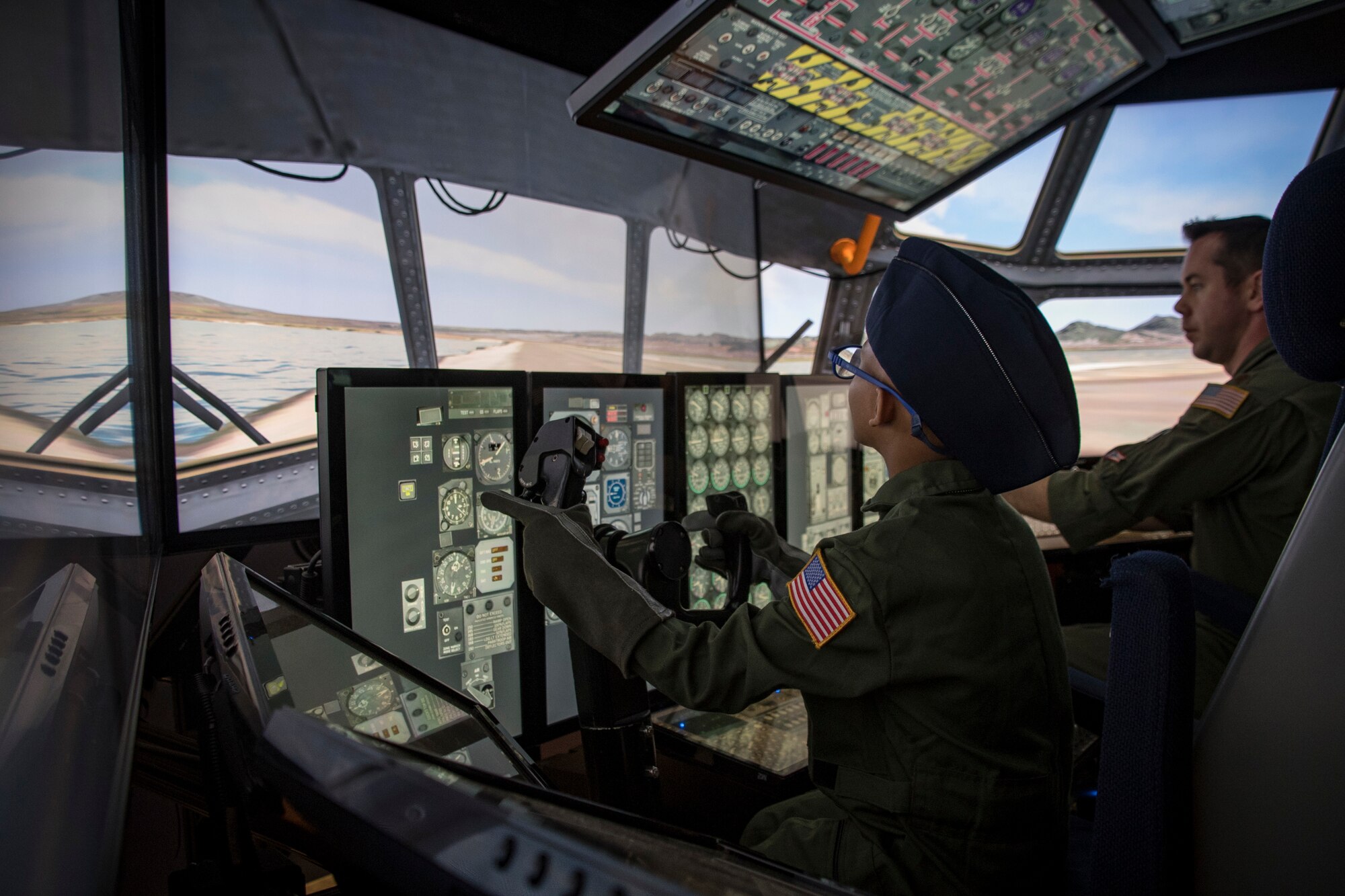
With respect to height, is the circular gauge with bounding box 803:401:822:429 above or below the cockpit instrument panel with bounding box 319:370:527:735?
above

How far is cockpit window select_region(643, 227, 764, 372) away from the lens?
3.72m

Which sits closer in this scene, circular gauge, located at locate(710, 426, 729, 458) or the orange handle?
circular gauge, located at locate(710, 426, 729, 458)

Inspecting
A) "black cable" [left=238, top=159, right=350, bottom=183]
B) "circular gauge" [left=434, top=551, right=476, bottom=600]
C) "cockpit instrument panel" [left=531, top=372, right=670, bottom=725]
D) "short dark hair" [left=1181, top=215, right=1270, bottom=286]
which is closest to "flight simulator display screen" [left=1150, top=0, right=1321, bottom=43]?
"short dark hair" [left=1181, top=215, right=1270, bottom=286]

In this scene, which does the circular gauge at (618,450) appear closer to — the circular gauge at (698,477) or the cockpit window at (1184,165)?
the circular gauge at (698,477)

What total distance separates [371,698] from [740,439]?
1.72 m

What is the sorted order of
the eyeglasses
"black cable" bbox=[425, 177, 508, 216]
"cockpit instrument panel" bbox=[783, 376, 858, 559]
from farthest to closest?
"black cable" bbox=[425, 177, 508, 216]
"cockpit instrument panel" bbox=[783, 376, 858, 559]
the eyeglasses

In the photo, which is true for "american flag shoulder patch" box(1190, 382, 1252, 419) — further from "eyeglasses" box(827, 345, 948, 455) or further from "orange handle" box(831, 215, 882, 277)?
"orange handle" box(831, 215, 882, 277)

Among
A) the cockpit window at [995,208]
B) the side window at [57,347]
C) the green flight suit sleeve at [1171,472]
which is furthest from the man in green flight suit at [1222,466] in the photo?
the cockpit window at [995,208]

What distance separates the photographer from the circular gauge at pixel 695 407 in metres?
2.17

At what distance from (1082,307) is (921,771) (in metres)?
5.18

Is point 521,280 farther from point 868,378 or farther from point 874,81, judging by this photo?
point 868,378

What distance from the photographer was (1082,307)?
5125 mm

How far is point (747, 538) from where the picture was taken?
1388mm

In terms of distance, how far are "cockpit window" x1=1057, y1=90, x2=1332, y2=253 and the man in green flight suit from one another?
303 cm
